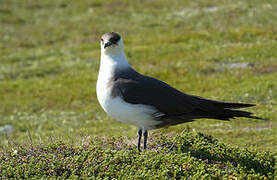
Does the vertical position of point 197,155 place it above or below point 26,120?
above

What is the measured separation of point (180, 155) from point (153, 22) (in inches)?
1423

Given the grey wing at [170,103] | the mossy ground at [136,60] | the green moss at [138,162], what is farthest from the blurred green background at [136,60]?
the grey wing at [170,103]

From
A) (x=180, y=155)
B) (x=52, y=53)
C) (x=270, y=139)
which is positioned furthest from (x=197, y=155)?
(x=52, y=53)

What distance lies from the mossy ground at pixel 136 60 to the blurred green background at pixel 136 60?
0.07 m

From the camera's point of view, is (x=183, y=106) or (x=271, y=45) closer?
(x=183, y=106)

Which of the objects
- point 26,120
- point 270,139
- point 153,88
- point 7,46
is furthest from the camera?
point 7,46

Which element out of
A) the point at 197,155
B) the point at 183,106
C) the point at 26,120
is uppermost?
the point at 183,106

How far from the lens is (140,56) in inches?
1272

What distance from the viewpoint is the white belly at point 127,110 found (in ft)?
31.0

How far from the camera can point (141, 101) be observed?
377 inches

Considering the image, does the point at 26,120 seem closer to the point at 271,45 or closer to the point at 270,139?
the point at 270,139

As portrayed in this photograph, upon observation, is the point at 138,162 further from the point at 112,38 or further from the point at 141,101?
the point at 112,38

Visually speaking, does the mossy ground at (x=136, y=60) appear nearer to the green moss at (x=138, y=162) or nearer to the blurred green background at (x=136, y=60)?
the blurred green background at (x=136, y=60)

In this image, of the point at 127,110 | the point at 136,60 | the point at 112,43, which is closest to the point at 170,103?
the point at 127,110
